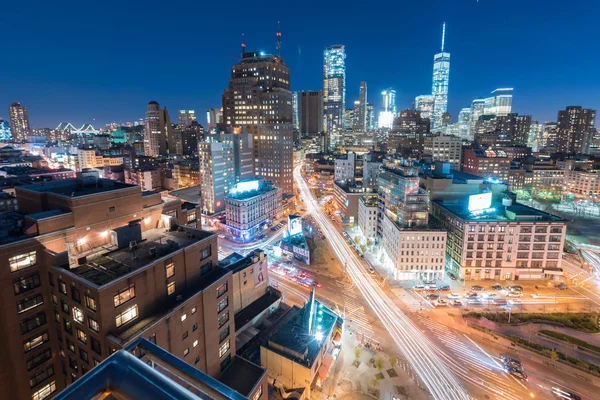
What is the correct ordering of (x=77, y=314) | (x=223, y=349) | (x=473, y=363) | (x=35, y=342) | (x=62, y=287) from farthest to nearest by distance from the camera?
(x=473, y=363) < (x=223, y=349) < (x=35, y=342) < (x=62, y=287) < (x=77, y=314)

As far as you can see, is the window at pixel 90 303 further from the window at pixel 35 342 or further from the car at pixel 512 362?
the car at pixel 512 362

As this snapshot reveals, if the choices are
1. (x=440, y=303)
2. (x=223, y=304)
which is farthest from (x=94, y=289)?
(x=440, y=303)

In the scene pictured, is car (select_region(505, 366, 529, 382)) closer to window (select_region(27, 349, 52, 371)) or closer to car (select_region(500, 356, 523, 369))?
car (select_region(500, 356, 523, 369))

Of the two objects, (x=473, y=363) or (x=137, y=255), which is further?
(x=473, y=363)

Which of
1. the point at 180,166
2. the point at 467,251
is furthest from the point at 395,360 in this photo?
the point at 180,166

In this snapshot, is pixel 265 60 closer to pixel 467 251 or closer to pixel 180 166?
pixel 180 166

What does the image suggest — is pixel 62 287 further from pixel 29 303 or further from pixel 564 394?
pixel 564 394
